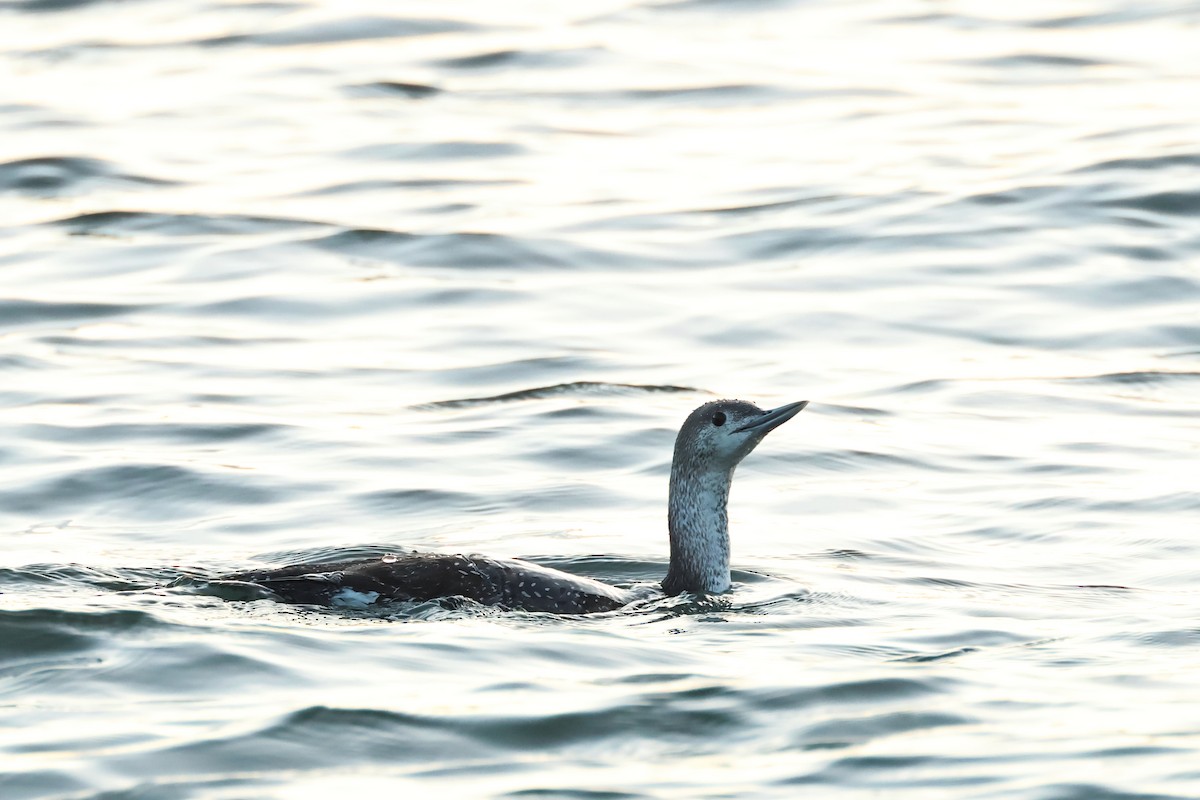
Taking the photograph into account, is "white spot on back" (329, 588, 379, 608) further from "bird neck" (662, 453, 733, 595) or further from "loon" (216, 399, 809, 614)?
"bird neck" (662, 453, 733, 595)

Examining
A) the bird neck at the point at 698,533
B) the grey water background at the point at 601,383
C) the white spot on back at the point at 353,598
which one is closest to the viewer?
the grey water background at the point at 601,383

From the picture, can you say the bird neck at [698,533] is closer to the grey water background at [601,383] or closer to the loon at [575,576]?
the loon at [575,576]

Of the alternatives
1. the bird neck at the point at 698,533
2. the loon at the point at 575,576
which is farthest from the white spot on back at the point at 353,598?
the bird neck at the point at 698,533

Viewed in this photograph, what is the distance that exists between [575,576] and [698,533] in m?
0.71

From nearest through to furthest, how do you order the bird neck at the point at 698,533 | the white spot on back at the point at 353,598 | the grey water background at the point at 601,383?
the grey water background at the point at 601,383 → the white spot on back at the point at 353,598 → the bird neck at the point at 698,533

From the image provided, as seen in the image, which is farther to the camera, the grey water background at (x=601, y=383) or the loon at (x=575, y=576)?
the loon at (x=575, y=576)

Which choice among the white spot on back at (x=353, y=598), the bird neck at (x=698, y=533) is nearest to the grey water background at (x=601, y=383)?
the white spot on back at (x=353, y=598)

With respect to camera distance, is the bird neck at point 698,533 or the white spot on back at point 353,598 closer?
the white spot on back at point 353,598

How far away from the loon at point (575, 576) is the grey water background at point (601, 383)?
105 mm

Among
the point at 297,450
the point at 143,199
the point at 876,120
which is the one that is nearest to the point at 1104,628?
the point at 297,450

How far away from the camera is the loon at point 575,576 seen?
7.97 m

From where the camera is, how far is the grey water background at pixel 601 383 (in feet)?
22.2

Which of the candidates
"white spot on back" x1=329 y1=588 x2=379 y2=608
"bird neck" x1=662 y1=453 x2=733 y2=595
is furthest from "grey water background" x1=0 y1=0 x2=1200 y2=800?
"bird neck" x1=662 y1=453 x2=733 y2=595

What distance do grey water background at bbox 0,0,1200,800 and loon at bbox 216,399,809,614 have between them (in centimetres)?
11
